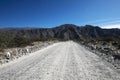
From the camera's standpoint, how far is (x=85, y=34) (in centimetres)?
18850

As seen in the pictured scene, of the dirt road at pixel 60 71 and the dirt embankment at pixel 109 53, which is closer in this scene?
the dirt road at pixel 60 71

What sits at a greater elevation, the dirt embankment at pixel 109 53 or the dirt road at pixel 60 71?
the dirt road at pixel 60 71

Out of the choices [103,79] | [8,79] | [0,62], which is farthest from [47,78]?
[0,62]

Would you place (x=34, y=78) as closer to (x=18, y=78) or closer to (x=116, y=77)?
(x=18, y=78)

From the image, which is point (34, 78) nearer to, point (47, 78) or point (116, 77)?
point (47, 78)

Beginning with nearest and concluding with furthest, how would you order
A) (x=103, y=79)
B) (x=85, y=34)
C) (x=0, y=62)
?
1. (x=103, y=79)
2. (x=0, y=62)
3. (x=85, y=34)

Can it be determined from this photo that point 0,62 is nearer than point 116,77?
No

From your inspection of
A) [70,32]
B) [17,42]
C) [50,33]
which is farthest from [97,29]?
[17,42]

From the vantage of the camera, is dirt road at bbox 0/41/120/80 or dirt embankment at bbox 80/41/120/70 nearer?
dirt road at bbox 0/41/120/80

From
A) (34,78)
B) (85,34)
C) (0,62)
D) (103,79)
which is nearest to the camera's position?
(103,79)

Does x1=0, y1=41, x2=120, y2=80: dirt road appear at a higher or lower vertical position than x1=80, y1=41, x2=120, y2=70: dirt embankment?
higher

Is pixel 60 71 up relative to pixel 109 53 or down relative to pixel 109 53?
up

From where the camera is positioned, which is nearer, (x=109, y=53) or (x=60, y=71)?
(x=60, y=71)

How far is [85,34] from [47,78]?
184 metres
